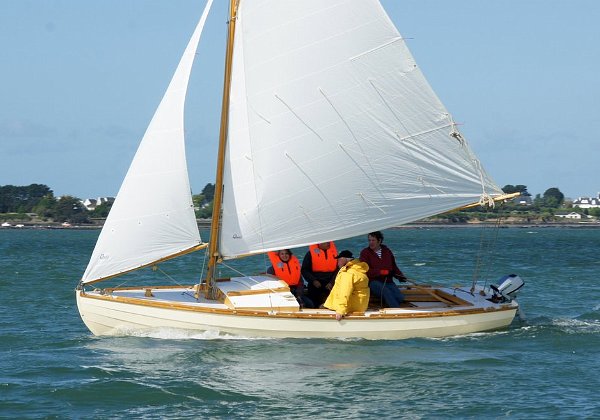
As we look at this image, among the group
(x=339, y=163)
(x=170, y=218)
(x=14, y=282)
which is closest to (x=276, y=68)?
(x=339, y=163)

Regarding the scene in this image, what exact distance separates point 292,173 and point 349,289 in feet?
7.54

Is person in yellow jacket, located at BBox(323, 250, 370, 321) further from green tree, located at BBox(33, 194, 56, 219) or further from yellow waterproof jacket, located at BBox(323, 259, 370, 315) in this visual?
green tree, located at BBox(33, 194, 56, 219)

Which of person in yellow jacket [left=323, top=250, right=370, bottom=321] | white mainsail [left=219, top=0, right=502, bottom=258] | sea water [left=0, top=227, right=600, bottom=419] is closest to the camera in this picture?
sea water [left=0, top=227, right=600, bottom=419]

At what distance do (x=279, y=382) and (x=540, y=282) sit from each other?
20921 millimetres

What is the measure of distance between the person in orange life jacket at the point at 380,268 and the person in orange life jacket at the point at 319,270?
2.10ft

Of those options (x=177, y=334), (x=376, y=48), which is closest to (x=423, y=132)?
(x=376, y=48)

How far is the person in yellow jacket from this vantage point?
18297mm

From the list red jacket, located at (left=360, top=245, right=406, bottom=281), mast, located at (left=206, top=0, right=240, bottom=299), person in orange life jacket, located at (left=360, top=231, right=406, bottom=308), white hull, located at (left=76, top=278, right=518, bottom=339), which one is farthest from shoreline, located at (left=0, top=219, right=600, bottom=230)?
mast, located at (left=206, top=0, right=240, bottom=299)

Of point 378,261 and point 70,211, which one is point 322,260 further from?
point 70,211

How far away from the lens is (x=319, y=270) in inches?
779

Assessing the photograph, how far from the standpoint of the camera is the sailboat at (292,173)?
61.5 feet

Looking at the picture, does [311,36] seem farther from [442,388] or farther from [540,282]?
[540,282]

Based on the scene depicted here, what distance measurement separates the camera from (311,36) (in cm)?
1897

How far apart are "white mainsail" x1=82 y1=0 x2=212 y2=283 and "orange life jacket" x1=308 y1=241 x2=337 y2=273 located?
2.21 m
